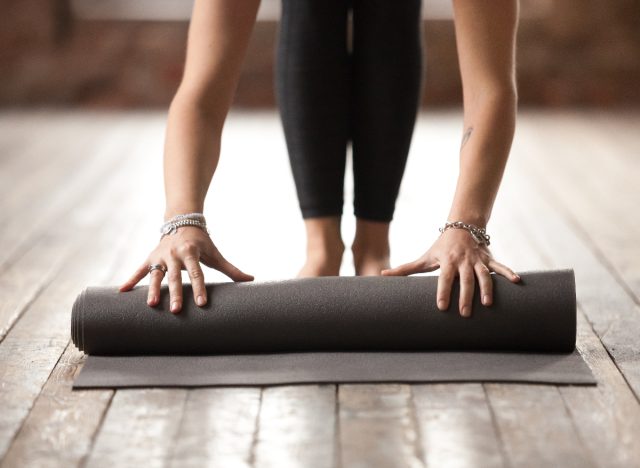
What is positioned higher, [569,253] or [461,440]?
[461,440]

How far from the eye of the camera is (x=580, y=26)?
19.1 ft

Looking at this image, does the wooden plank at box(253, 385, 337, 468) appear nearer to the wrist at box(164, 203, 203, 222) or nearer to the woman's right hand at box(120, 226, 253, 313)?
the woman's right hand at box(120, 226, 253, 313)

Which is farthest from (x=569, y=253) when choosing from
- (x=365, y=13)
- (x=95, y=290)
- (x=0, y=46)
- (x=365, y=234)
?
(x=0, y=46)

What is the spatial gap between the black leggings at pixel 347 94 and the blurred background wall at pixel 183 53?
364 cm

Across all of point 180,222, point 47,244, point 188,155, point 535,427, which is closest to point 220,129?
point 188,155

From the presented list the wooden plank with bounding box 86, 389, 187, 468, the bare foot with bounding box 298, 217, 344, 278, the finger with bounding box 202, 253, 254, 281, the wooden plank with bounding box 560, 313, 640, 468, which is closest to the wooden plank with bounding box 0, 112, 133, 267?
the bare foot with bounding box 298, 217, 344, 278

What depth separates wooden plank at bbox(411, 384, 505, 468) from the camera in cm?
116

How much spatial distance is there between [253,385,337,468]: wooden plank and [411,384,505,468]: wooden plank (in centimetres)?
11

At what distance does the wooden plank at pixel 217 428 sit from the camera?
3.82 feet

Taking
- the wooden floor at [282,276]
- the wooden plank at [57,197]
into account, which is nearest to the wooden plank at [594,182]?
the wooden floor at [282,276]

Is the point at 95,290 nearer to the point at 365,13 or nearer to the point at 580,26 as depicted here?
the point at 365,13

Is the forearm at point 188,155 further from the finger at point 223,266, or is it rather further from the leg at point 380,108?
the leg at point 380,108

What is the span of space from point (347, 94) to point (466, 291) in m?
0.60

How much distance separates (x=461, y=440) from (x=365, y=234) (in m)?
0.82
